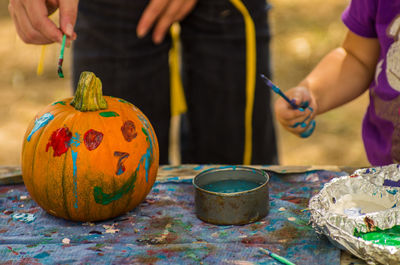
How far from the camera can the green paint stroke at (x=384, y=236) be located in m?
0.91

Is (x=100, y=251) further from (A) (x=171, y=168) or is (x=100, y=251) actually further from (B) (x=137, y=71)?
(B) (x=137, y=71)

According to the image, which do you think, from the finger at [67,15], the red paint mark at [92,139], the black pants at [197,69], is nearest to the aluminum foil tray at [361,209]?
the red paint mark at [92,139]

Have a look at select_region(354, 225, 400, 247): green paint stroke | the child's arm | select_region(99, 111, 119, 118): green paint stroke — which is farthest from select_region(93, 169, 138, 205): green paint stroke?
the child's arm

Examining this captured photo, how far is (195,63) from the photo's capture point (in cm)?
184

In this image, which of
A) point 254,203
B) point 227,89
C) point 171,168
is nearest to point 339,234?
point 254,203

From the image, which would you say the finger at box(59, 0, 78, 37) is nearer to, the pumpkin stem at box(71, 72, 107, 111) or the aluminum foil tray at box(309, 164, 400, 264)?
the pumpkin stem at box(71, 72, 107, 111)

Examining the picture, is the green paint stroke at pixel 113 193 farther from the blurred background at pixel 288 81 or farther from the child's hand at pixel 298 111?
the blurred background at pixel 288 81

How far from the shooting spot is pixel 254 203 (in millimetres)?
1030

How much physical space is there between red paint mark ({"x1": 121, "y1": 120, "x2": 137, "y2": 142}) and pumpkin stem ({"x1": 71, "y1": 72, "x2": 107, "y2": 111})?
0.06 meters

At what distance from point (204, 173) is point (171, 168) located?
0.86ft

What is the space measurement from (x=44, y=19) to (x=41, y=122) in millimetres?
269

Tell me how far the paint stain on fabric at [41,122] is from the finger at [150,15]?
65 cm

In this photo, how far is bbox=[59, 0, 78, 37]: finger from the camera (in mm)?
1209

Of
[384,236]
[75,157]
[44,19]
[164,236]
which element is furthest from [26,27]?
[384,236]
